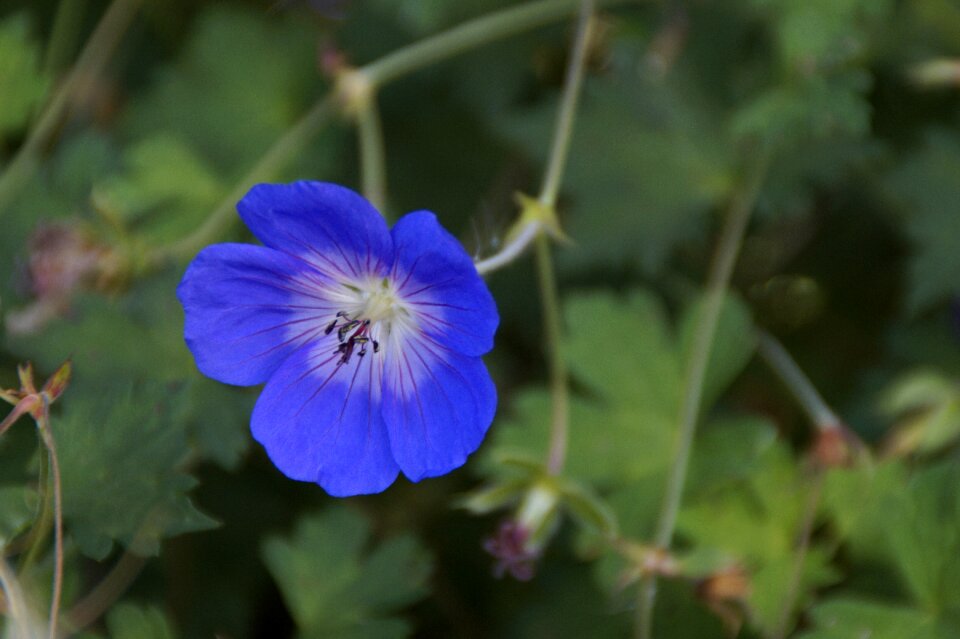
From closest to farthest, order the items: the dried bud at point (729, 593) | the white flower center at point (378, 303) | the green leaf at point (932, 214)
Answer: the white flower center at point (378, 303), the dried bud at point (729, 593), the green leaf at point (932, 214)

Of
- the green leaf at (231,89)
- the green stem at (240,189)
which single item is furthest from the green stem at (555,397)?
the green leaf at (231,89)

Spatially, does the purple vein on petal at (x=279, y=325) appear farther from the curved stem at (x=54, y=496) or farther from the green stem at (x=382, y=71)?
the green stem at (x=382, y=71)

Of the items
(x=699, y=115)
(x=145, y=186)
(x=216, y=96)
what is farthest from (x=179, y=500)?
(x=699, y=115)

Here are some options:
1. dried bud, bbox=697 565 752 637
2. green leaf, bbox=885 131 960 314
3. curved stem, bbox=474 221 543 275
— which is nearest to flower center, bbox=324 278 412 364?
curved stem, bbox=474 221 543 275

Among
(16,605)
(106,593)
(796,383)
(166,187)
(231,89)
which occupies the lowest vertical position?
(106,593)

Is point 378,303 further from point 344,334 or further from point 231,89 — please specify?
point 231,89

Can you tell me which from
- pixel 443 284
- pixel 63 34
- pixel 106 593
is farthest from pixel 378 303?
pixel 63 34

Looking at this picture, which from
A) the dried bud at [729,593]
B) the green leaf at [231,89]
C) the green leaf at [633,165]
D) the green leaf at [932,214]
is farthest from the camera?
the green leaf at [231,89]

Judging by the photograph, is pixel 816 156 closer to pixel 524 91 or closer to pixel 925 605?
pixel 524 91
